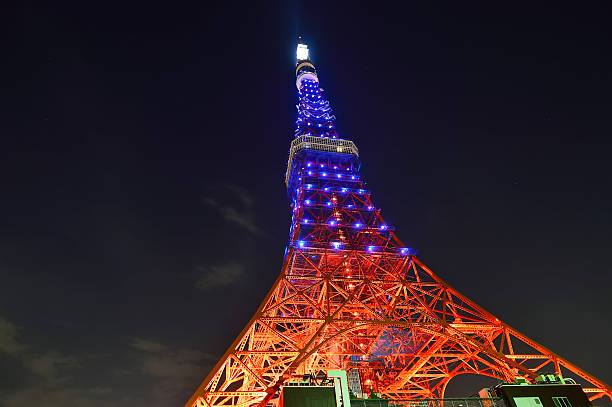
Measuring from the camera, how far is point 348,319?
56.7 feet

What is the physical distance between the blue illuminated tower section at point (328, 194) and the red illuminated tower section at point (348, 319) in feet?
0.29

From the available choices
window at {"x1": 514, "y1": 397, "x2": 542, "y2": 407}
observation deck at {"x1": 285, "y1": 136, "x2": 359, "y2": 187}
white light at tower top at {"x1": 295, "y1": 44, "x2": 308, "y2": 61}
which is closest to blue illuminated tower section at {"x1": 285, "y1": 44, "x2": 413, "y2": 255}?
observation deck at {"x1": 285, "y1": 136, "x2": 359, "y2": 187}

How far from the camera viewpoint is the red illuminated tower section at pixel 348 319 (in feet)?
52.5

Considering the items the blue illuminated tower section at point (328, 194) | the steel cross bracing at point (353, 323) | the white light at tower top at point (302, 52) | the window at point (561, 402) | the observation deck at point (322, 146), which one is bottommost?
the window at point (561, 402)

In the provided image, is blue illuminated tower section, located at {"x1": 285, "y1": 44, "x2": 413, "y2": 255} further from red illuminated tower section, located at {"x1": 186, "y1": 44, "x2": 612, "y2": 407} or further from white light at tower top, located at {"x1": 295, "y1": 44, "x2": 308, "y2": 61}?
white light at tower top, located at {"x1": 295, "y1": 44, "x2": 308, "y2": 61}

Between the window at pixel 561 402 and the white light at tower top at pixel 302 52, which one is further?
the white light at tower top at pixel 302 52

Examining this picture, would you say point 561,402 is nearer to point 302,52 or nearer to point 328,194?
point 328,194

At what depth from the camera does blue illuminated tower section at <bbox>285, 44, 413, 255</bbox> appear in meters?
23.9

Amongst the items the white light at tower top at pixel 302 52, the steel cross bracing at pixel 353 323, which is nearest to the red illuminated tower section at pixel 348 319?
the steel cross bracing at pixel 353 323

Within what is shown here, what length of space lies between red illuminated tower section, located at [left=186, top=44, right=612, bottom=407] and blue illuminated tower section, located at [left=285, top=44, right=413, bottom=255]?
0.09m

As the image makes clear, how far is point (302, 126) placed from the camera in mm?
35938

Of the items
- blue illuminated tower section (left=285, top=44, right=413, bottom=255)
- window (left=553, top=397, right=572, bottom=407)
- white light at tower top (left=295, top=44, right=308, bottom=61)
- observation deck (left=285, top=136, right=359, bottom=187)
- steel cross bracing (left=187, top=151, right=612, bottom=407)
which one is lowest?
window (left=553, top=397, right=572, bottom=407)

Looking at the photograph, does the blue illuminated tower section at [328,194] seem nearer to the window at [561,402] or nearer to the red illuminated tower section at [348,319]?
the red illuminated tower section at [348,319]

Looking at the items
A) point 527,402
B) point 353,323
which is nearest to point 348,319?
point 353,323
